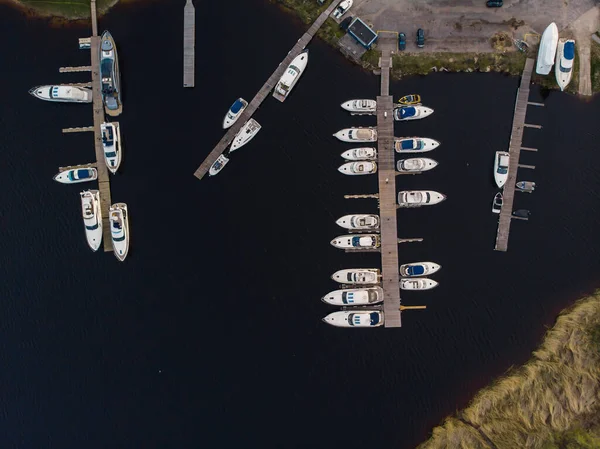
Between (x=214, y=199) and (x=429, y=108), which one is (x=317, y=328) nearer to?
(x=214, y=199)

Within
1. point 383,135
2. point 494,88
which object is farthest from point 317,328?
point 494,88

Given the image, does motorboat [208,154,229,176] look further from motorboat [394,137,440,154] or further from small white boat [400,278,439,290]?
small white boat [400,278,439,290]

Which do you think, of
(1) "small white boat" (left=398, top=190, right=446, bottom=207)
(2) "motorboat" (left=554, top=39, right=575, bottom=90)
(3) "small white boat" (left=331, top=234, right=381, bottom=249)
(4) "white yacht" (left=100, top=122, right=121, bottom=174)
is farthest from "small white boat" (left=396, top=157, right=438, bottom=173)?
(4) "white yacht" (left=100, top=122, right=121, bottom=174)

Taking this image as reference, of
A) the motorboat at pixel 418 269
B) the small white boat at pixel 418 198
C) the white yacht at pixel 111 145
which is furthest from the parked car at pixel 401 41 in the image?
the white yacht at pixel 111 145

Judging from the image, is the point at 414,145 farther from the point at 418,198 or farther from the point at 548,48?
the point at 548,48

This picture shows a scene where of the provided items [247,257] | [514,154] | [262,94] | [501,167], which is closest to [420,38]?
[514,154]
